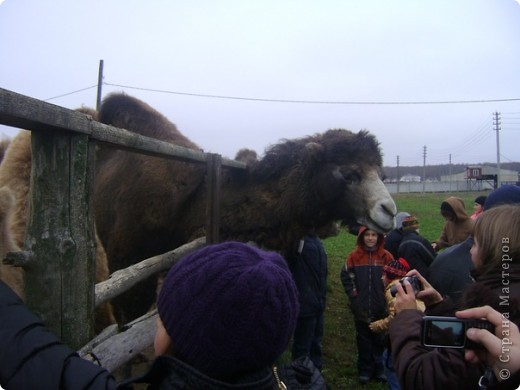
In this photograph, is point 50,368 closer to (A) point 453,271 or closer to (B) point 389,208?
(A) point 453,271

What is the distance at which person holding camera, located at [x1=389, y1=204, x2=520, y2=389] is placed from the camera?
1619 millimetres

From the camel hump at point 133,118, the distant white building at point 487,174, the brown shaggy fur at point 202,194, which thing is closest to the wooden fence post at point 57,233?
the brown shaggy fur at point 202,194

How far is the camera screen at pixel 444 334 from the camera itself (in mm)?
1582

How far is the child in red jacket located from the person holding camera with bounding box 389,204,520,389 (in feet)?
10.1

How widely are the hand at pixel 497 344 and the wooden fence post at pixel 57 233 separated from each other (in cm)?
142

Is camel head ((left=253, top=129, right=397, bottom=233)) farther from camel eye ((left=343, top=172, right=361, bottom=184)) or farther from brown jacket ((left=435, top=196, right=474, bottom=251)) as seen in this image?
brown jacket ((left=435, top=196, right=474, bottom=251))

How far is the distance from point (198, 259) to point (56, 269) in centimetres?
62

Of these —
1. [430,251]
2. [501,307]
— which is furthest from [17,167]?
[430,251]

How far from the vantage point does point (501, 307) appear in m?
1.65

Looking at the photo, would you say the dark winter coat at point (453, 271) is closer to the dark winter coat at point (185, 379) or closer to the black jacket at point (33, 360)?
the dark winter coat at point (185, 379)

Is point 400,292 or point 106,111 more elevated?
point 106,111

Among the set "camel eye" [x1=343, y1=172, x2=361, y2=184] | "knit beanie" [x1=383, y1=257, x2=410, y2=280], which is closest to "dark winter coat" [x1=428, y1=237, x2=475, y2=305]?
"knit beanie" [x1=383, y1=257, x2=410, y2=280]

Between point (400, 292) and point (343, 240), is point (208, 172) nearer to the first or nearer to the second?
point (400, 292)

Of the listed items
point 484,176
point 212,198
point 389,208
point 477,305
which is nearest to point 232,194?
point 212,198
